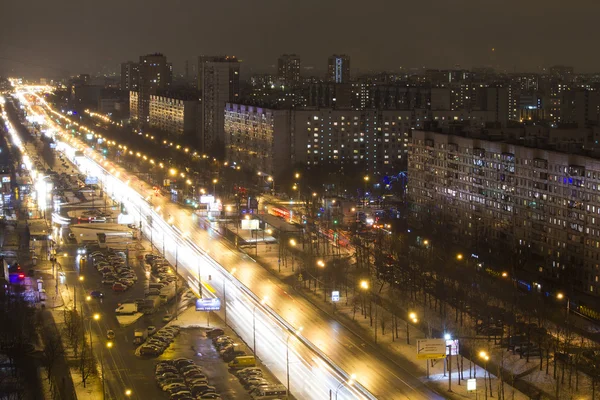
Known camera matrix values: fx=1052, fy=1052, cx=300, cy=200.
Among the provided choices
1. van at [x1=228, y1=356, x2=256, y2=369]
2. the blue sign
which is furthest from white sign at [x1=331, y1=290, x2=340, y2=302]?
van at [x1=228, y1=356, x2=256, y2=369]

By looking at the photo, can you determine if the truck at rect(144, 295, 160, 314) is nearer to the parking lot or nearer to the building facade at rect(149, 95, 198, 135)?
the parking lot

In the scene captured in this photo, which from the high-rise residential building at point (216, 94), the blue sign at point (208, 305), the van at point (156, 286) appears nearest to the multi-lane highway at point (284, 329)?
the blue sign at point (208, 305)

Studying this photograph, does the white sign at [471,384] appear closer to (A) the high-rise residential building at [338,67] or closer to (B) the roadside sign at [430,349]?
(B) the roadside sign at [430,349]

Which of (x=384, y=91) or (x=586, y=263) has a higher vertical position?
(x=384, y=91)

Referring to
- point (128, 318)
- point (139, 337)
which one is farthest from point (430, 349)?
point (128, 318)

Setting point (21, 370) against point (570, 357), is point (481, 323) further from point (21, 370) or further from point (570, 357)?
point (21, 370)

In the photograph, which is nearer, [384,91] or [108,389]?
[108,389]

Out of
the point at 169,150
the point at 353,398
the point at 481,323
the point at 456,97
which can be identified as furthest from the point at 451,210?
the point at 456,97
